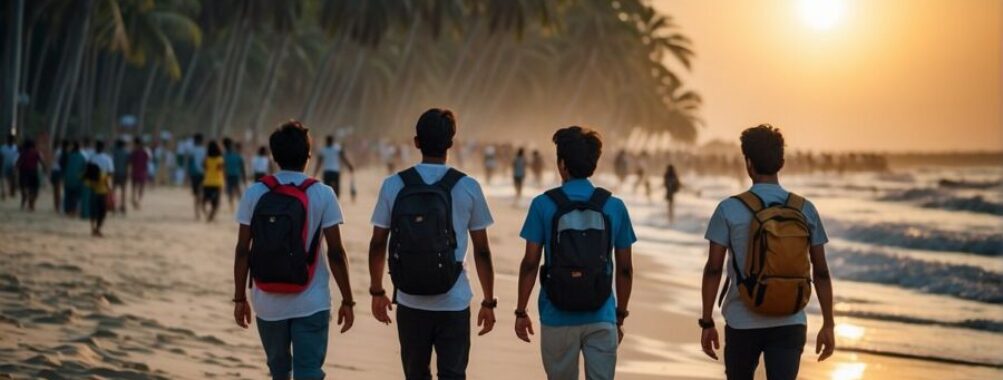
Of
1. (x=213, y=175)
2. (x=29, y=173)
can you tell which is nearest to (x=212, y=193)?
(x=213, y=175)

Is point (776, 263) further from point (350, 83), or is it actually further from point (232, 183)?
point (350, 83)

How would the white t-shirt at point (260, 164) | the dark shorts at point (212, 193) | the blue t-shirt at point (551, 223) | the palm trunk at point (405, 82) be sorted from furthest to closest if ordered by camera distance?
1. the palm trunk at point (405, 82)
2. the white t-shirt at point (260, 164)
3. the dark shorts at point (212, 193)
4. the blue t-shirt at point (551, 223)

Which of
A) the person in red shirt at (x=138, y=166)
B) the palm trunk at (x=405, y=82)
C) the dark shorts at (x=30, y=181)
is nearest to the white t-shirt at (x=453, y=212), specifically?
the dark shorts at (x=30, y=181)

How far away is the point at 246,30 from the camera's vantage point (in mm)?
50969

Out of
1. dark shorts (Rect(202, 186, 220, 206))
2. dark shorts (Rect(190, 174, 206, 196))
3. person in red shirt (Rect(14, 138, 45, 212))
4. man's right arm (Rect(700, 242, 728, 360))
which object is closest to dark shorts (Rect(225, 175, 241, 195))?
dark shorts (Rect(190, 174, 206, 196))

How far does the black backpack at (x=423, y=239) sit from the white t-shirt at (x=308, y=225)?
0.26 m

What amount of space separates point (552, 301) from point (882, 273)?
17.3m

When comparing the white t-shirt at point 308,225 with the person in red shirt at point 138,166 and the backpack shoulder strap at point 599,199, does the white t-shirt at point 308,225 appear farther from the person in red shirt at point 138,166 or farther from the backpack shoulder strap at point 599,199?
the person in red shirt at point 138,166

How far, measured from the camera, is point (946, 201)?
5453 centimetres

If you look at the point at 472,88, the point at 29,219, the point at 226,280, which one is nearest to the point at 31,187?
the point at 29,219

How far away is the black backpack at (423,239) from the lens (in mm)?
5934

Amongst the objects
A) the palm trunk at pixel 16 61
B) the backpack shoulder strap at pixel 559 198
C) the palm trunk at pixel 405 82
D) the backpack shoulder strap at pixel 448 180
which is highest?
the palm trunk at pixel 405 82

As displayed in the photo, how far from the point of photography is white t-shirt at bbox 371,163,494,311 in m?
6.04

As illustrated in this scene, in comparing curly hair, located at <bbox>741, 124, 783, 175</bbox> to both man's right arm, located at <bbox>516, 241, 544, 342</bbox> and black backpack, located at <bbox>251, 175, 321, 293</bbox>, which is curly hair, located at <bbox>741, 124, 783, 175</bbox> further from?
black backpack, located at <bbox>251, 175, 321, 293</bbox>
